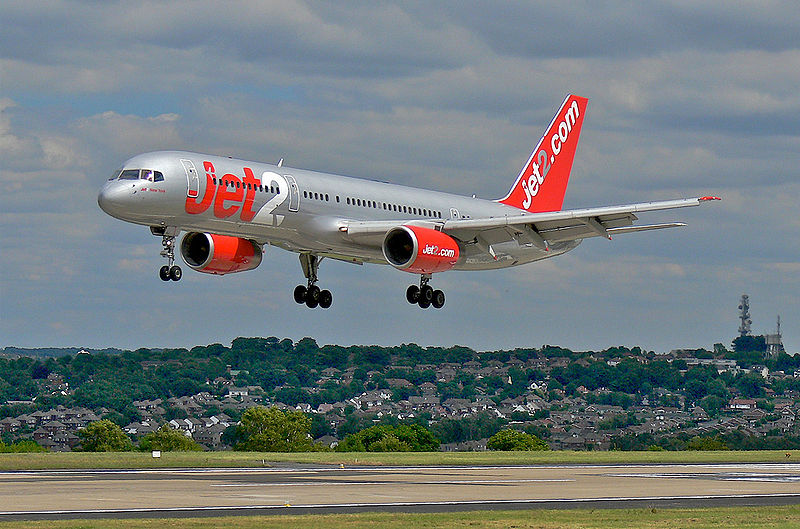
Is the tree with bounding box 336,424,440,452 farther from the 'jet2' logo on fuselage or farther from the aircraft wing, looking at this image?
the 'jet2' logo on fuselage

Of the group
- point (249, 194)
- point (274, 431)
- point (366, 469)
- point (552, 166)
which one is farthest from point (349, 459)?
point (274, 431)

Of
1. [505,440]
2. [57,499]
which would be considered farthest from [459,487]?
[505,440]

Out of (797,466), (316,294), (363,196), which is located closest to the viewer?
(363,196)

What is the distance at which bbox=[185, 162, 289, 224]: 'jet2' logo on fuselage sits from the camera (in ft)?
198

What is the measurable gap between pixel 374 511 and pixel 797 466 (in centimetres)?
4718

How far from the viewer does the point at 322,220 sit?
6575 cm

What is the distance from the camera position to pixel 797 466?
89.9 metres

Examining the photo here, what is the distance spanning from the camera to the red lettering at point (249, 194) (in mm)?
62125

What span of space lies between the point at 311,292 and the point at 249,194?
1343 cm

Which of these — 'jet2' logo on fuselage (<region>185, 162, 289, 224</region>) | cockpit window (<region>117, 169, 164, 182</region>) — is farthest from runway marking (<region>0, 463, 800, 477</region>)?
cockpit window (<region>117, 169, 164, 182</region>)

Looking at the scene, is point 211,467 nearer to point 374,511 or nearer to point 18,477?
point 18,477

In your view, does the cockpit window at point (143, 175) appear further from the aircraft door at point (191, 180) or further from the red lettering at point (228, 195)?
the red lettering at point (228, 195)

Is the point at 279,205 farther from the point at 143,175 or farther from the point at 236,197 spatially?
the point at 143,175

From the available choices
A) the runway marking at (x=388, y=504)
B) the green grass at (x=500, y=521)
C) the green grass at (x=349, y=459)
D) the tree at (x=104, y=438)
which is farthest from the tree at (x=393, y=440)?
the green grass at (x=500, y=521)
